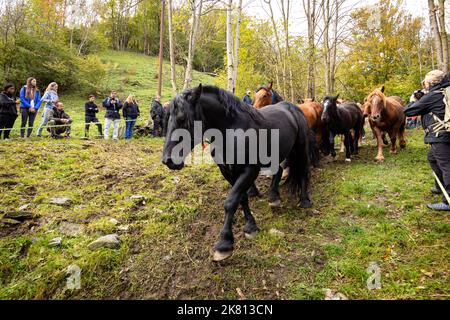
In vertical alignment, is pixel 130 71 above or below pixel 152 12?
below

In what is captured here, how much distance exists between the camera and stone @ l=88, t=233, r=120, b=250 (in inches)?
124

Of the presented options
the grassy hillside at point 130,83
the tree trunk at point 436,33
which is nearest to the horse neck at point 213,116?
the tree trunk at point 436,33

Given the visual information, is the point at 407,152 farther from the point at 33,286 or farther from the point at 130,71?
the point at 130,71

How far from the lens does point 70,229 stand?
3584 mm

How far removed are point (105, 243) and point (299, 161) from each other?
3320 mm

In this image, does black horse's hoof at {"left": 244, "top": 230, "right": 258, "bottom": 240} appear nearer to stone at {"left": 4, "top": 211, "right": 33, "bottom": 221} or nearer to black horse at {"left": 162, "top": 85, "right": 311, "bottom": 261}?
black horse at {"left": 162, "top": 85, "right": 311, "bottom": 261}

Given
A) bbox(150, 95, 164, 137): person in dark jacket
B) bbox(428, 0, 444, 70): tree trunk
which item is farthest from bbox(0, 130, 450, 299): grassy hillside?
bbox(150, 95, 164, 137): person in dark jacket

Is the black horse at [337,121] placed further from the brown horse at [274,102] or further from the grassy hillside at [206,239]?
the grassy hillside at [206,239]

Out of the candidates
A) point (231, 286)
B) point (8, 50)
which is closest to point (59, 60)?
point (8, 50)

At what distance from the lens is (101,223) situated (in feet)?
12.1

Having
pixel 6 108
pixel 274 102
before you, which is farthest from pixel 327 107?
pixel 6 108

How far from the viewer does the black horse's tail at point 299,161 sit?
466 centimetres

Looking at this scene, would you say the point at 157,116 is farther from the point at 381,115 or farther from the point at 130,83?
the point at 130,83

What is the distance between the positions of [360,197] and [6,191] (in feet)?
20.2
